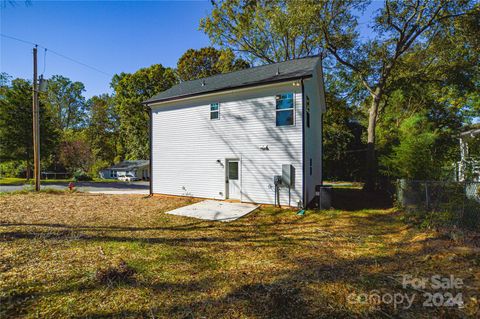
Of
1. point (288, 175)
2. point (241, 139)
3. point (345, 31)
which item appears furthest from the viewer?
point (345, 31)

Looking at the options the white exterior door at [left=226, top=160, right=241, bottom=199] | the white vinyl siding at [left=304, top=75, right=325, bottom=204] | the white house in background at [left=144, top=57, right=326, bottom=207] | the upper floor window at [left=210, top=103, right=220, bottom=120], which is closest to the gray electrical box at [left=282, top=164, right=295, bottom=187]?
the white house in background at [left=144, top=57, right=326, bottom=207]

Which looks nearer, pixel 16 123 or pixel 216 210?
pixel 216 210

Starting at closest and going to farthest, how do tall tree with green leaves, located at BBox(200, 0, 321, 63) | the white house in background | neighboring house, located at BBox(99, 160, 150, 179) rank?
the white house in background, tall tree with green leaves, located at BBox(200, 0, 321, 63), neighboring house, located at BBox(99, 160, 150, 179)

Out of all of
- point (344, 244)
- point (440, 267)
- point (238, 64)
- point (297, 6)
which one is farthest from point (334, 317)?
point (238, 64)

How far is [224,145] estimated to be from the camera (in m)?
10.3

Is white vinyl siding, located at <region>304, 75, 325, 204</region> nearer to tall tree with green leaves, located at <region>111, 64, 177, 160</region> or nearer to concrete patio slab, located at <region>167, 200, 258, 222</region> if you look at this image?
concrete patio slab, located at <region>167, 200, 258, 222</region>

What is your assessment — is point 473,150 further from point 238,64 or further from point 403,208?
point 238,64

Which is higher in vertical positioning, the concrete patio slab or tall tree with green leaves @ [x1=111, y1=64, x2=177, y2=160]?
tall tree with green leaves @ [x1=111, y1=64, x2=177, y2=160]

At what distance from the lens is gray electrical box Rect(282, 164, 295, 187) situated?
28.3 ft

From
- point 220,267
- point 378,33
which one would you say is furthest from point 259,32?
point 220,267

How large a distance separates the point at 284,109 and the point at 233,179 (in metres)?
3.84

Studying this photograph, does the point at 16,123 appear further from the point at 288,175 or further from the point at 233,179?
the point at 288,175

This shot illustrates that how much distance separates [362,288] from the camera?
3129 mm

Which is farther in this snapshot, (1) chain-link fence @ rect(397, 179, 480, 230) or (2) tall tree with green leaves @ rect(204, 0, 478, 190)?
(2) tall tree with green leaves @ rect(204, 0, 478, 190)
